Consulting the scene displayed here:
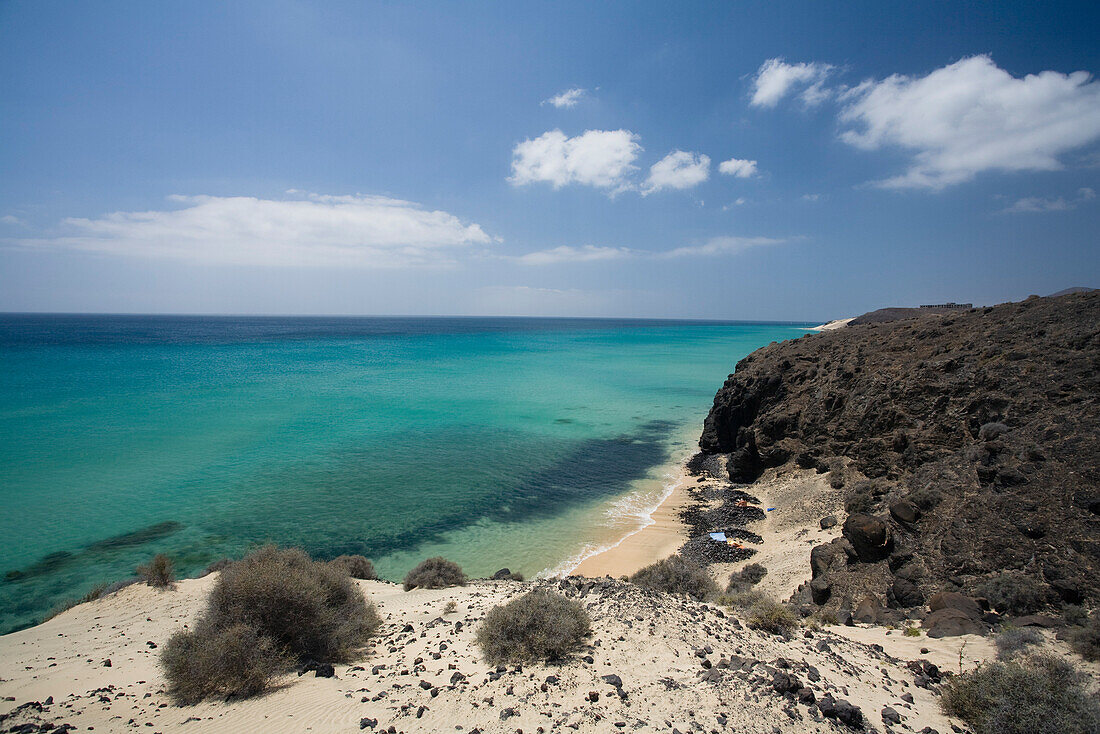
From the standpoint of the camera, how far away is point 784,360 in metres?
23.7

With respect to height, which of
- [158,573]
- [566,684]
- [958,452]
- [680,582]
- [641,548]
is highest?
[958,452]

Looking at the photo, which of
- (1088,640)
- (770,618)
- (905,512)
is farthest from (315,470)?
(1088,640)

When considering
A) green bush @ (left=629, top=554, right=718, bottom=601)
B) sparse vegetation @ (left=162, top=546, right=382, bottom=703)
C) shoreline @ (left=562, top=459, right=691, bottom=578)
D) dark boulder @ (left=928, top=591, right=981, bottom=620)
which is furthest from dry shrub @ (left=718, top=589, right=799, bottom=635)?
sparse vegetation @ (left=162, top=546, right=382, bottom=703)

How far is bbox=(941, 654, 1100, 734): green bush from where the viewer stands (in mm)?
4832

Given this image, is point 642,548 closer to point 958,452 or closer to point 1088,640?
point 958,452

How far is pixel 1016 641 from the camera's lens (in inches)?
257

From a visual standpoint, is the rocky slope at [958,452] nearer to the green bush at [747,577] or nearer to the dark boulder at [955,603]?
the dark boulder at [955,603]

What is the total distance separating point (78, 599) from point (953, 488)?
73.0ft

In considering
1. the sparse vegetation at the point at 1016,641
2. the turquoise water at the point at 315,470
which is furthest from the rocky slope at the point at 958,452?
the turquoise water at the point at 315,470

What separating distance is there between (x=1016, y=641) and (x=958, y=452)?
7.57 m

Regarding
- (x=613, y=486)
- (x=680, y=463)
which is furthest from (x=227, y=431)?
(x=680, y=463)

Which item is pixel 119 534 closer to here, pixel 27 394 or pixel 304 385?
pixel 304 385

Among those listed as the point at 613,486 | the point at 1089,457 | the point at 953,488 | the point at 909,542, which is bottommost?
the point at 613,486

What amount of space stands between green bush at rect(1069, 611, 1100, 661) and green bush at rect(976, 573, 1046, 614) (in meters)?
1.24
